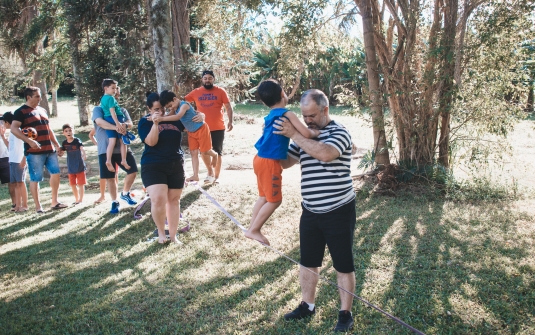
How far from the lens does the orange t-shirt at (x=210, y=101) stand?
7.61 meters

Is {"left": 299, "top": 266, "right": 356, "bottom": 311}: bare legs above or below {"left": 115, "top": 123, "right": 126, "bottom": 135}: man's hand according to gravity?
below

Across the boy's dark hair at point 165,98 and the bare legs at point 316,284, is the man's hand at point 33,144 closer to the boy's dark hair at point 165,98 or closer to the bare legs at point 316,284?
the boy's dark hair at point 165,98

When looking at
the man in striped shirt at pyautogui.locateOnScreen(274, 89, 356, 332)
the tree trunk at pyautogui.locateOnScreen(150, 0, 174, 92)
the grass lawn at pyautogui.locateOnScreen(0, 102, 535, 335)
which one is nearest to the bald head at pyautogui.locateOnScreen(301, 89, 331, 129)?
the man in striped shirt at pyautogui.locateOnScreen(274, 89, 356, 332)

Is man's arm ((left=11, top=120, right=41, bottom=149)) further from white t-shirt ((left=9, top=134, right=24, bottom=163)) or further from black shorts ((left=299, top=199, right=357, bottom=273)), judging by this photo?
black shorts ((left=299, top=199, right=357, bottom=273))

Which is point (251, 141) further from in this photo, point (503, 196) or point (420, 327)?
point (420, 327)

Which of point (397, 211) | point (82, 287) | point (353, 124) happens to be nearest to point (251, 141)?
point (353, 124)

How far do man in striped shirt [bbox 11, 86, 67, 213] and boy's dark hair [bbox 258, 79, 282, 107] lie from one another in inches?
188

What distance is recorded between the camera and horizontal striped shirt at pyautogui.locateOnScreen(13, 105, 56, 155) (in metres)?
6.90

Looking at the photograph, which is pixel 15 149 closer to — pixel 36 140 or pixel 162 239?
pixel 36 140

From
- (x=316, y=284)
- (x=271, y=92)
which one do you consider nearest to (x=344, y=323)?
(x=316, y=284)

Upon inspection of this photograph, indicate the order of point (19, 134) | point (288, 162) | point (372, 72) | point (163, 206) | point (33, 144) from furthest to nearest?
point (372, 72) → point (33, 144) → point (19, 134) → point (163, 206) → point (288, 162)

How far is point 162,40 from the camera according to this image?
308 inches

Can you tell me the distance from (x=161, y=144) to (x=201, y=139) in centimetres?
181

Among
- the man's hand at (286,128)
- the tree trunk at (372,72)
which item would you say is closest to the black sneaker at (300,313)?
the man's hand at (286,128)
